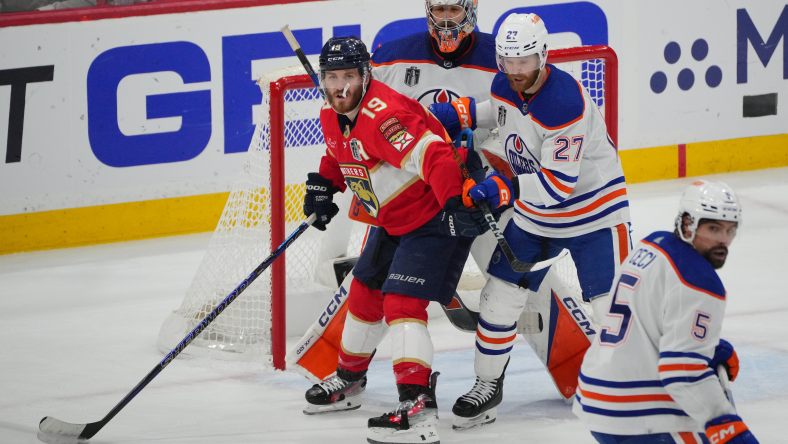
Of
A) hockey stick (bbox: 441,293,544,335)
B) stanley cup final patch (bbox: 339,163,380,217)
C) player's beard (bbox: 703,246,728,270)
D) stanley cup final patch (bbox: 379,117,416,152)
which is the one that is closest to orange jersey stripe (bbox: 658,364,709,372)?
player's beard (bbox: 703,246,728,270)

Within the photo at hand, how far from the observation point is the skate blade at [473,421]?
402cm

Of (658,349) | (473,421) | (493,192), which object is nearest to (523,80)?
(493,192)

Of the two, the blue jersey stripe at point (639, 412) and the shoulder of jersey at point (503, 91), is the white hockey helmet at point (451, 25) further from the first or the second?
the blue jersey stripe at point (639, 412)

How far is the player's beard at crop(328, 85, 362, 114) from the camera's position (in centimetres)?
386

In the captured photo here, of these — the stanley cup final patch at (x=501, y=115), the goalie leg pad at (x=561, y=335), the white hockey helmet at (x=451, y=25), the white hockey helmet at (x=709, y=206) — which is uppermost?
the white hockey helmet at (x=451, y=25)

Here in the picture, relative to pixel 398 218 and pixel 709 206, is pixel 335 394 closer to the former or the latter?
pixel 398 218

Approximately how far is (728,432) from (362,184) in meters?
1.52

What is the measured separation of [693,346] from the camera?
281 cm

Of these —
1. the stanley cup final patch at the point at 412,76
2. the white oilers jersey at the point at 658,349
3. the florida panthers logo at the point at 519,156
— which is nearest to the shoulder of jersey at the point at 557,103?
the florida panthers logo at the point at 519,156

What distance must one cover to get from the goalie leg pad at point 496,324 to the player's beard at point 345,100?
63 centimetres

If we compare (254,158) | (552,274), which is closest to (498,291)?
(552,274)

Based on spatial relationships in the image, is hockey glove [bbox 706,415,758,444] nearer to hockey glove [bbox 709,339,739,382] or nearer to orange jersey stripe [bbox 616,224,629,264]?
hockey glove [bbox 709,339,739,382]

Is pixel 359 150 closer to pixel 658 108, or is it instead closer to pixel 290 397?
pixel 290 397

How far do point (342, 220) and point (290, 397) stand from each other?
0.99m
